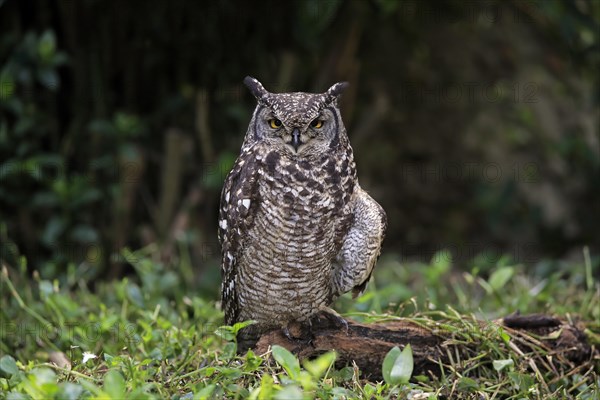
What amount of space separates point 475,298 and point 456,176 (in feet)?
6.33

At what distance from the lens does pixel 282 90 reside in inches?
197

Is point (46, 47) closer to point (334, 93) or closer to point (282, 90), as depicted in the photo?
point (282, 90)

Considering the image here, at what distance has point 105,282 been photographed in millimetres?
4781

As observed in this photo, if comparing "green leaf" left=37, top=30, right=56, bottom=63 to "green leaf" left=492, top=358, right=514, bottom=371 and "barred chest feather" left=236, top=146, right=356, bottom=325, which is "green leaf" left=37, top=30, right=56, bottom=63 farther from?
"green leaf" left=492, top=358, right=514, bottom=371

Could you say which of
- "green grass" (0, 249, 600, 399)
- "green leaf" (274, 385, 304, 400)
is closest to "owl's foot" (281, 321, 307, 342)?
"green grass" (0, 249, 600, 399)

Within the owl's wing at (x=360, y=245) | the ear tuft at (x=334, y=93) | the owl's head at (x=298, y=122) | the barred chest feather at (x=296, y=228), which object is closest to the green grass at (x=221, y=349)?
the owl's wing at (x=360, y=245)

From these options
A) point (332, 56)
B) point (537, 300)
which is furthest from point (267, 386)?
point (332, 56)

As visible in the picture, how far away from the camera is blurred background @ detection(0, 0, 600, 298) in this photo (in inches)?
178

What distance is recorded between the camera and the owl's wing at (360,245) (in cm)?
303

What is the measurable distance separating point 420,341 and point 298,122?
0.96 meters

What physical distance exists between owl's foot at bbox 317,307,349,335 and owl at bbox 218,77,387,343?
2 centimetres

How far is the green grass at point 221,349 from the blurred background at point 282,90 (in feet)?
0.85

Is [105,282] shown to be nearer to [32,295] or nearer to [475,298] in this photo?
[32,295]

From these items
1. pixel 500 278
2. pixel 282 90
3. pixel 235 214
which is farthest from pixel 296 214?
pixel 282 90
